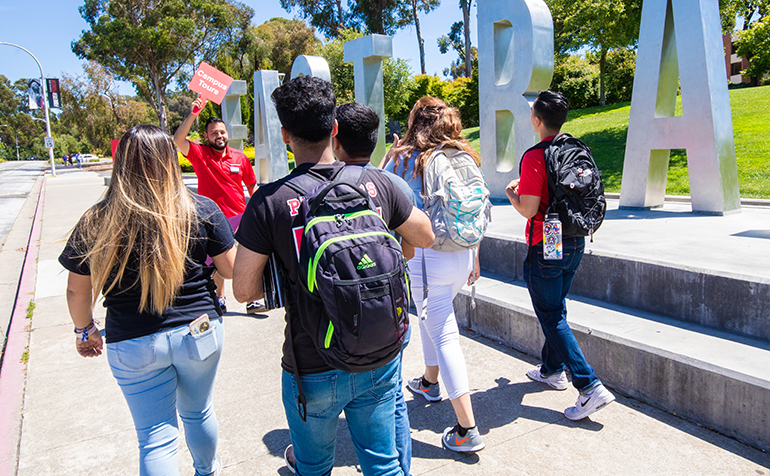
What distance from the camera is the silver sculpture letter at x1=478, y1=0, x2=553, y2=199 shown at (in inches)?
303

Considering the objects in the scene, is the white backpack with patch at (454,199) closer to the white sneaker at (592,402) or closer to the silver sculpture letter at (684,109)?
the white sneaker at (592,402)

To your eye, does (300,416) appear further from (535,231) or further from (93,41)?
(93,41)

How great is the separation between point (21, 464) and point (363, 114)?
9.30 ft

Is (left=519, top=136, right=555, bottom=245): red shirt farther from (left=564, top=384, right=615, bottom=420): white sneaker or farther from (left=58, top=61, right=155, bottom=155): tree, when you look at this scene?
(left=58, top=61, right=155, bottom=155): tree

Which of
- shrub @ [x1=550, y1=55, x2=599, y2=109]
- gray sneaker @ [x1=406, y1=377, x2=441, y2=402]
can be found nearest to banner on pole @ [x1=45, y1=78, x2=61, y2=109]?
shrub @ [x1=550, y1=55, x2=599, y2=109]

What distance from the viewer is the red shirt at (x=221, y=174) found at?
4.89m

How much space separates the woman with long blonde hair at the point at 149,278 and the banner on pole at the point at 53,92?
113ft

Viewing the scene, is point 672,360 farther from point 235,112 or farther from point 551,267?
point 235,112

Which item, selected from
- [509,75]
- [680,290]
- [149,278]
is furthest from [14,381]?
[509,75]

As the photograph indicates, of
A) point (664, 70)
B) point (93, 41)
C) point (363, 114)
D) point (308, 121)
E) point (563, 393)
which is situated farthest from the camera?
point (93, 41)

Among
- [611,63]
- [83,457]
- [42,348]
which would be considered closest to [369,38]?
[42,348]

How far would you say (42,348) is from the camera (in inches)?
184

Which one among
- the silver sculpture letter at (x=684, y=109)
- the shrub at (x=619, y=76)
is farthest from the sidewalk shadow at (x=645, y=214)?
the shrub at (x=619, y=76)

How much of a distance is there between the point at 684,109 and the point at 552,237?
486 centimetres
